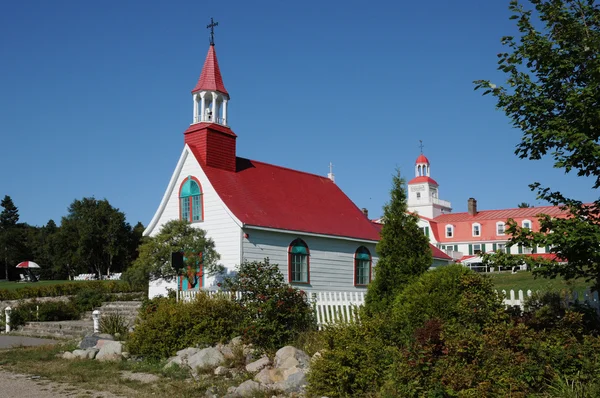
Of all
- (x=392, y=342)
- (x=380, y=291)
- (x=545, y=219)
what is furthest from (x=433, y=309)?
(x=380, y=291)

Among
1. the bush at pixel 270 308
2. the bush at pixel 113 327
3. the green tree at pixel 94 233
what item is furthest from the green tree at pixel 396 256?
the green tree at pixel 94 233

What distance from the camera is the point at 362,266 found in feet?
86.0

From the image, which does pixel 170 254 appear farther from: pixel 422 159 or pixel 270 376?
pixel 422 159

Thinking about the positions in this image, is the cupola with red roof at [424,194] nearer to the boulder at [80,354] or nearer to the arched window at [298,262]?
the arched window at [298,262]

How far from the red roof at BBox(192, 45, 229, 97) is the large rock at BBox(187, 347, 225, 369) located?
1481 centimetres

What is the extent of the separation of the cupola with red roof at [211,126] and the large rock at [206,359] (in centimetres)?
1259

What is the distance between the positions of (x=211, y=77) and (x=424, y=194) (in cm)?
5173

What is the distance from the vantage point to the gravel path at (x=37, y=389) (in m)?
9.48

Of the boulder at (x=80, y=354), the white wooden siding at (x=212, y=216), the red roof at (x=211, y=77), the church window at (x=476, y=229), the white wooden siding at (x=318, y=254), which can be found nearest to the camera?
the boulder at (x=80, y=354)

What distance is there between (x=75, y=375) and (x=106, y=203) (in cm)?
5841

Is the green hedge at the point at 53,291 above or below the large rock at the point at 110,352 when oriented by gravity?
above

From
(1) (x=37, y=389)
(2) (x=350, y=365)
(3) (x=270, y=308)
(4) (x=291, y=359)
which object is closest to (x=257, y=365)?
(4) (x=291, y=359)

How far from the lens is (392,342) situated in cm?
916

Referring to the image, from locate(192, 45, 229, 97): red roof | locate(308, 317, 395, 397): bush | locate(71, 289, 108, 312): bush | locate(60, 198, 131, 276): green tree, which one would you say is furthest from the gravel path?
locate(60, 198, 131, 276): green tree
